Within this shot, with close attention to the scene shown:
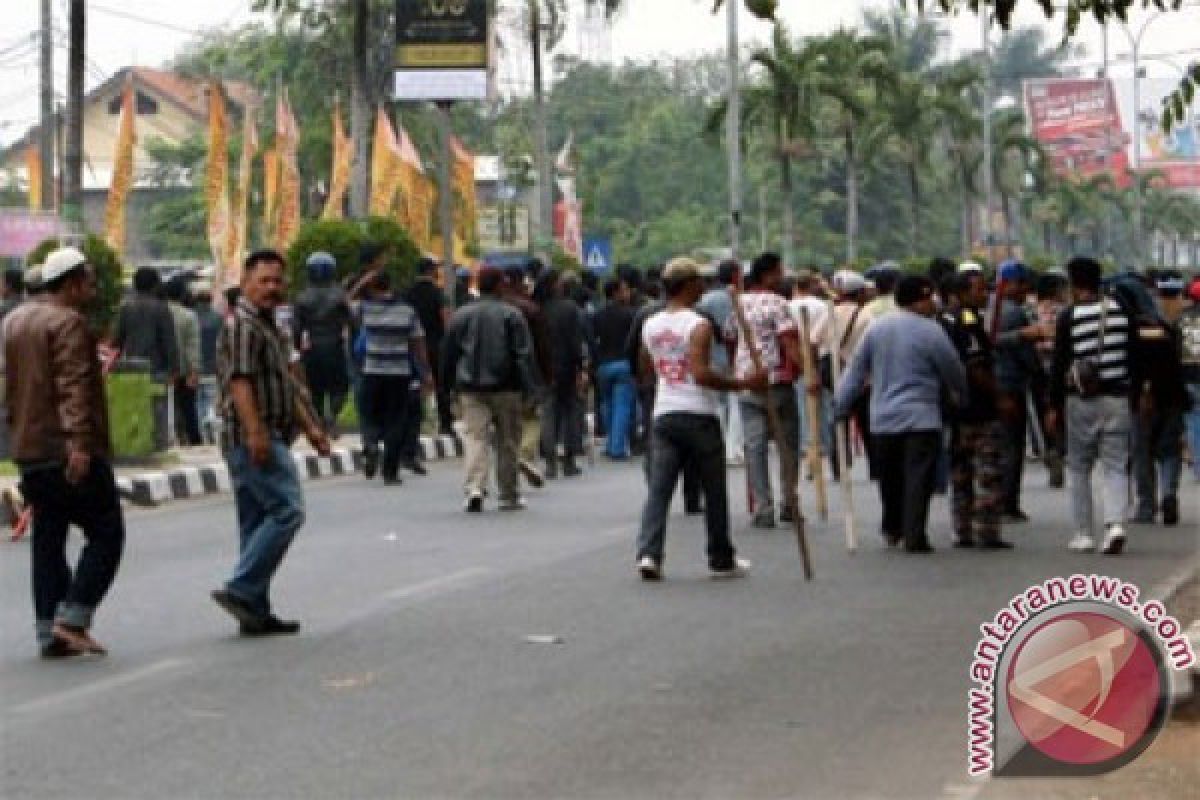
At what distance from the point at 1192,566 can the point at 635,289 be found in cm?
1339

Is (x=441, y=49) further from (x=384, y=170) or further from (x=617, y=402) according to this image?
(x=617, y=402)

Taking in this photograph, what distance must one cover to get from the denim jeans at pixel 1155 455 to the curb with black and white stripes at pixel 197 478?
5530 millimetres

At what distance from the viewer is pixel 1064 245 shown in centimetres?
14588

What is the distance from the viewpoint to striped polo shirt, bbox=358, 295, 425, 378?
23.5 metres

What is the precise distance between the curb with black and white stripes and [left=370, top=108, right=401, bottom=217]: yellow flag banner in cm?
1578

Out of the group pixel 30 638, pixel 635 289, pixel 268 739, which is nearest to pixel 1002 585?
pixel 30 638

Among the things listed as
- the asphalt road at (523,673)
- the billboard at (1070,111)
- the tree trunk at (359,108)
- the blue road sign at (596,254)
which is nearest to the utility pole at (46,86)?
the tree trunk at (359,108)

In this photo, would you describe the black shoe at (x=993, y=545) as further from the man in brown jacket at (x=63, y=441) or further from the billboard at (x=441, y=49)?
the billboard at (x=441, y=49)

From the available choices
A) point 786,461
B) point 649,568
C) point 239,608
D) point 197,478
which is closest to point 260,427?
point 239,608

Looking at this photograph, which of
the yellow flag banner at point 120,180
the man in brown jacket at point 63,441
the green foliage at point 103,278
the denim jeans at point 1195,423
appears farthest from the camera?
the yellow flag banner at point 120,180

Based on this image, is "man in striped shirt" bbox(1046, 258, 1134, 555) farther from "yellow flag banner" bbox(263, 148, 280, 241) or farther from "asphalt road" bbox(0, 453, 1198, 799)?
"yellow flag banner" bbox(263, 148, 280, 241)

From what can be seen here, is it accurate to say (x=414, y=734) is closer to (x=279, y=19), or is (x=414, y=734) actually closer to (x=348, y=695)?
(x=348, y=695)

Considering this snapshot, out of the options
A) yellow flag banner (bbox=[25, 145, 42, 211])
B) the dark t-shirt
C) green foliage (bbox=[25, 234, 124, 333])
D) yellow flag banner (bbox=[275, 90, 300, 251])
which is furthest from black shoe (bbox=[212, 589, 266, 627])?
yellow flag banner (bbox=[25, 145, 42, 211])

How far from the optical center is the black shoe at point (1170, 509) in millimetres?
19516
